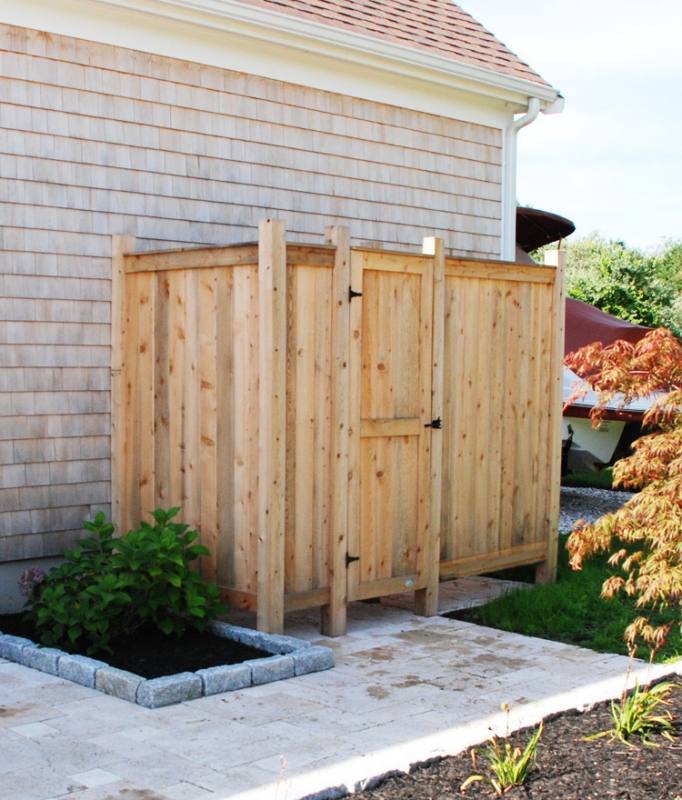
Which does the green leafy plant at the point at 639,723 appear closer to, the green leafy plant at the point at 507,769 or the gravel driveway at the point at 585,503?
the green leafy plant at the point at 507,769

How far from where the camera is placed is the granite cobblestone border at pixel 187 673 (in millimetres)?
5410

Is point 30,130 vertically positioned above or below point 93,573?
above

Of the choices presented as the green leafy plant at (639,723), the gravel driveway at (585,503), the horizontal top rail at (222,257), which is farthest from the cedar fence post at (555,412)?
the green leafy plant at (639,723)

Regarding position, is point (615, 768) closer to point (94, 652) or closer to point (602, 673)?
point (602, 673)

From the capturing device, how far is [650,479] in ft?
19.9

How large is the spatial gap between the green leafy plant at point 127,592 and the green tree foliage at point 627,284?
16.9 metres

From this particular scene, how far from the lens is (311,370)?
6617 mm

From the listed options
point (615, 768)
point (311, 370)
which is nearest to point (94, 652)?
point (311, 370)

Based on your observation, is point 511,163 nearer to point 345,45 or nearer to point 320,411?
point 345,45

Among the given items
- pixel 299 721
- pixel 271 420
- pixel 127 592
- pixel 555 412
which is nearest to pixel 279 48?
pixel 271 420

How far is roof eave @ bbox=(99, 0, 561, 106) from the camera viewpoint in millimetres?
7355

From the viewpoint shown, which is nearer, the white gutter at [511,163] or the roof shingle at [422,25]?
the roof shingle at [422,25]

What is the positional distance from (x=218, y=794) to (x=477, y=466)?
12.8 feet

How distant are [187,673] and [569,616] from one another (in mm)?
2809
